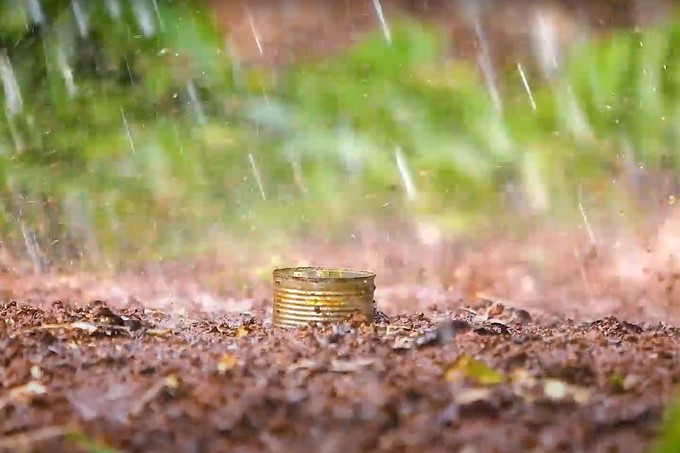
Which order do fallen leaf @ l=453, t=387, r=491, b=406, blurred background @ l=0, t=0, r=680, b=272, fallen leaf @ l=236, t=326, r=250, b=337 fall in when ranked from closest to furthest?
1. fallen leaf @ l=453, t=387, r=491, b=406
2. fallen leaf @ l=236, t=326, r=250, b=337
3. blurred background @ l=0, t=0, r=680, b=272

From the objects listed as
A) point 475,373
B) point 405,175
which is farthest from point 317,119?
point 475,373

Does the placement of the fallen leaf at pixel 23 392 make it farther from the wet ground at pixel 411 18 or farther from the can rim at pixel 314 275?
the wet ground at pixel 411 18

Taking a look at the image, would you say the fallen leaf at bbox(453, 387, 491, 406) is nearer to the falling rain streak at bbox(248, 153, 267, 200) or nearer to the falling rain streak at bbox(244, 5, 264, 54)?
the falling rain streak at bbox(248, 153, 267, 200)

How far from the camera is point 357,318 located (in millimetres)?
3988

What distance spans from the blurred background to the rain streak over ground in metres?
0.03

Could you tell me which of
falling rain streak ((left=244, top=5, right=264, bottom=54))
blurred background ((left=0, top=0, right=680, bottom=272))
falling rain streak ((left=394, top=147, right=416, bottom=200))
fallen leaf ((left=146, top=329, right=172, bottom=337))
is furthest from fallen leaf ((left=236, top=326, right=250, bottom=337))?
falling rain streak ((left=244, top=5, right=264, bottom=54))

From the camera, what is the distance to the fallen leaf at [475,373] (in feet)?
7.66

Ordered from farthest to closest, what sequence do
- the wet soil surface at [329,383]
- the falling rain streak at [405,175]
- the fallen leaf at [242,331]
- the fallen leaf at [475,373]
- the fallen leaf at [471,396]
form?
1. the falling rain streak at [405,175]
2. the fallen leaf at [242,331]
3. the fallen leaf at [475,373]
4. the fallen leaf at [471,396]
5. the wet soil surface at [329,383]

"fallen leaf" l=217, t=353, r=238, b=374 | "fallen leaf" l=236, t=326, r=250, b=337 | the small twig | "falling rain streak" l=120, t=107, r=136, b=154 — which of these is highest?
"falling rain streak" l=120, t=107, r=136, b=154

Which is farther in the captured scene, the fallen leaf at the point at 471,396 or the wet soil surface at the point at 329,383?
the fallen leaf at the point at 471,396

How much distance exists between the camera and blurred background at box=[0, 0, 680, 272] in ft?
20.4

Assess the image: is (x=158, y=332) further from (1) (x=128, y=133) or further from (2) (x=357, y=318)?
(1) (x=128, y=133)

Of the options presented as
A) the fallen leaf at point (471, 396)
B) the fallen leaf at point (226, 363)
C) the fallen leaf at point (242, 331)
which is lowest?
the fallen leaf at point (242, 331)

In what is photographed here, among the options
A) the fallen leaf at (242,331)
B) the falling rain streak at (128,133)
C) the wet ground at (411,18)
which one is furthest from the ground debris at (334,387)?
the wet ground at (411,18)
